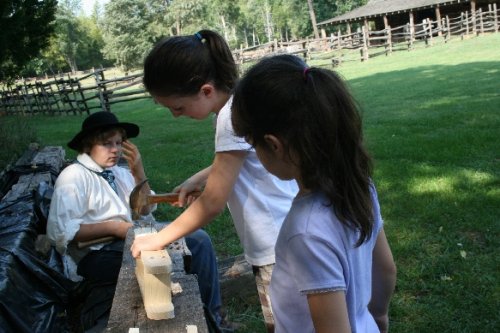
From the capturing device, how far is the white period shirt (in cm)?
314

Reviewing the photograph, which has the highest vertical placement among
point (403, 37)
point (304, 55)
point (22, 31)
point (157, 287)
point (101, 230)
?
point (22, 31)

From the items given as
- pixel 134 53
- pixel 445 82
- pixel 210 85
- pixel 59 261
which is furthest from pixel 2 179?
pixel 134 53

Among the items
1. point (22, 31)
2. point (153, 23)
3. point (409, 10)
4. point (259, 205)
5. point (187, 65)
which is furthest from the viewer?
point (153, 23)

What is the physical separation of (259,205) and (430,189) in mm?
3574

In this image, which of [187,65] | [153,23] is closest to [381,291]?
[187,65]

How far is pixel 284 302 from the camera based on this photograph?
1.47 metres

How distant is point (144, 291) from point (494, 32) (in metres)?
32.3

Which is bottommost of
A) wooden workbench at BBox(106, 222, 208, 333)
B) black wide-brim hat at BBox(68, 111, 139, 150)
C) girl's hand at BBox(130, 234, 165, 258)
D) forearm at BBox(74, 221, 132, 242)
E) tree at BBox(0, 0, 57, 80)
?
forearm at BBox(74, 221, 132, 242)

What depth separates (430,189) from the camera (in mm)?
5359

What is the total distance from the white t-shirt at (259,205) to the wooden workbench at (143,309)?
30 centimetres

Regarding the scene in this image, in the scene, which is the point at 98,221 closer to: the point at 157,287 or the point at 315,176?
the point at 157,287

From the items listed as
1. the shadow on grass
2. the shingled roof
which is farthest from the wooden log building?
the shadow on grass

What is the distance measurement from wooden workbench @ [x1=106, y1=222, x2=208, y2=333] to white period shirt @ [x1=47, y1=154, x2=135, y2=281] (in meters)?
0.91

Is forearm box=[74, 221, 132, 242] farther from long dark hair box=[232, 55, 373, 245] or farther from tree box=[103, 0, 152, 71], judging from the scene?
tree box=[103, 0, 152, 71]
